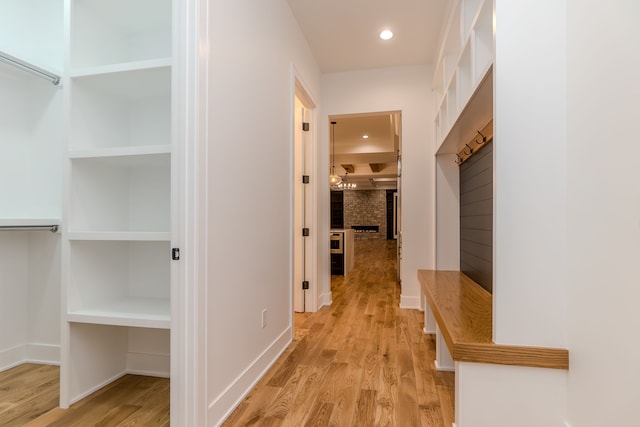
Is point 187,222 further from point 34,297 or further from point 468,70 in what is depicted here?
point 468,70

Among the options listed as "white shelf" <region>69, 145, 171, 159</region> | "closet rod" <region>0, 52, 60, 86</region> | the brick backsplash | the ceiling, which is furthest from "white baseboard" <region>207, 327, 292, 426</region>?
the brick backsplash

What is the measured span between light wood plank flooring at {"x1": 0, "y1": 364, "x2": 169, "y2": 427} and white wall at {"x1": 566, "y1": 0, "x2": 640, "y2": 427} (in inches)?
70.9

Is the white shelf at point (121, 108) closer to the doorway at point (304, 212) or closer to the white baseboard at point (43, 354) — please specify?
the white baseboard at point (43, 354)

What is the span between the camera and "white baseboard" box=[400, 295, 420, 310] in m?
3.81

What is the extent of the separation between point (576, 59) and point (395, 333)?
2.41 m

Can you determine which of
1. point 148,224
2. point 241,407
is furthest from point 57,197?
point 241,407

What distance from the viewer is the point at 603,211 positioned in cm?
108

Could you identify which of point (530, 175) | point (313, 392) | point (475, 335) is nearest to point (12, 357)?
point (313, 392)

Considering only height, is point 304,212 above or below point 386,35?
below

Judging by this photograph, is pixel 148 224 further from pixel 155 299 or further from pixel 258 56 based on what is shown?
pixel 258 56

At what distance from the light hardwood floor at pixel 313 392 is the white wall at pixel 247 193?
0.20 meters

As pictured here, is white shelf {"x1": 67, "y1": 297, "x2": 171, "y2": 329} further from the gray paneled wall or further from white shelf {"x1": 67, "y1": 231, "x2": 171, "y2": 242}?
the gray paneled wall

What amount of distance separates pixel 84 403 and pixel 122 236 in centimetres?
94

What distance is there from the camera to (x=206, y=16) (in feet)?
5.02
